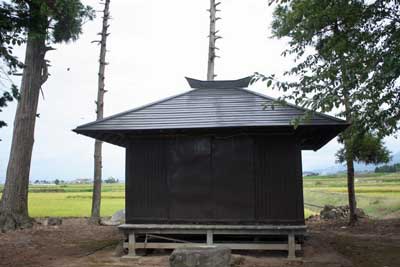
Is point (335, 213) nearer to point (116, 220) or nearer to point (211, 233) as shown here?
point (116, 220)

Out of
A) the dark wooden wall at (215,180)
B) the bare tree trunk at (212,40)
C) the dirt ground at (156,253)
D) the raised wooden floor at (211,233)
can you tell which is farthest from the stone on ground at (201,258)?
the bare tree trunk at (212,40)

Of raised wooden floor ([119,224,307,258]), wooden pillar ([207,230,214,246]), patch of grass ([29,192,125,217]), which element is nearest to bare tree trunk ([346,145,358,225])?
raised wooden floor ([119,224,307,258])

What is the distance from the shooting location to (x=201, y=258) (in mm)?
7641

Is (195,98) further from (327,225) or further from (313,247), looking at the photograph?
(327,225)

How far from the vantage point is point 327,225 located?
57.8 ft

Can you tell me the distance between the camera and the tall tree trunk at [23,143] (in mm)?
15461

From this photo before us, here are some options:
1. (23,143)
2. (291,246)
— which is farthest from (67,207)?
(291,246)

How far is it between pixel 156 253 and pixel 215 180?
2456 mm

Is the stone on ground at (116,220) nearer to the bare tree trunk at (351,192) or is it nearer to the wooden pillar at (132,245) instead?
the wooden pillar at (132,245)

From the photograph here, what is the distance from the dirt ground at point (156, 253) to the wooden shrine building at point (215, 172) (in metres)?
0.65

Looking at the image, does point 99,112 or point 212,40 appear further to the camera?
point 212,40

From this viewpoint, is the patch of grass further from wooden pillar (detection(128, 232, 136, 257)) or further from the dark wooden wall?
the dark wooden wall

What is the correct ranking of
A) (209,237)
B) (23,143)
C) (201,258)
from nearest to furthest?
(201,258), (209,237), (23,143)

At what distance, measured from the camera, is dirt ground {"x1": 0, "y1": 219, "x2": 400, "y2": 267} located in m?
9.40
